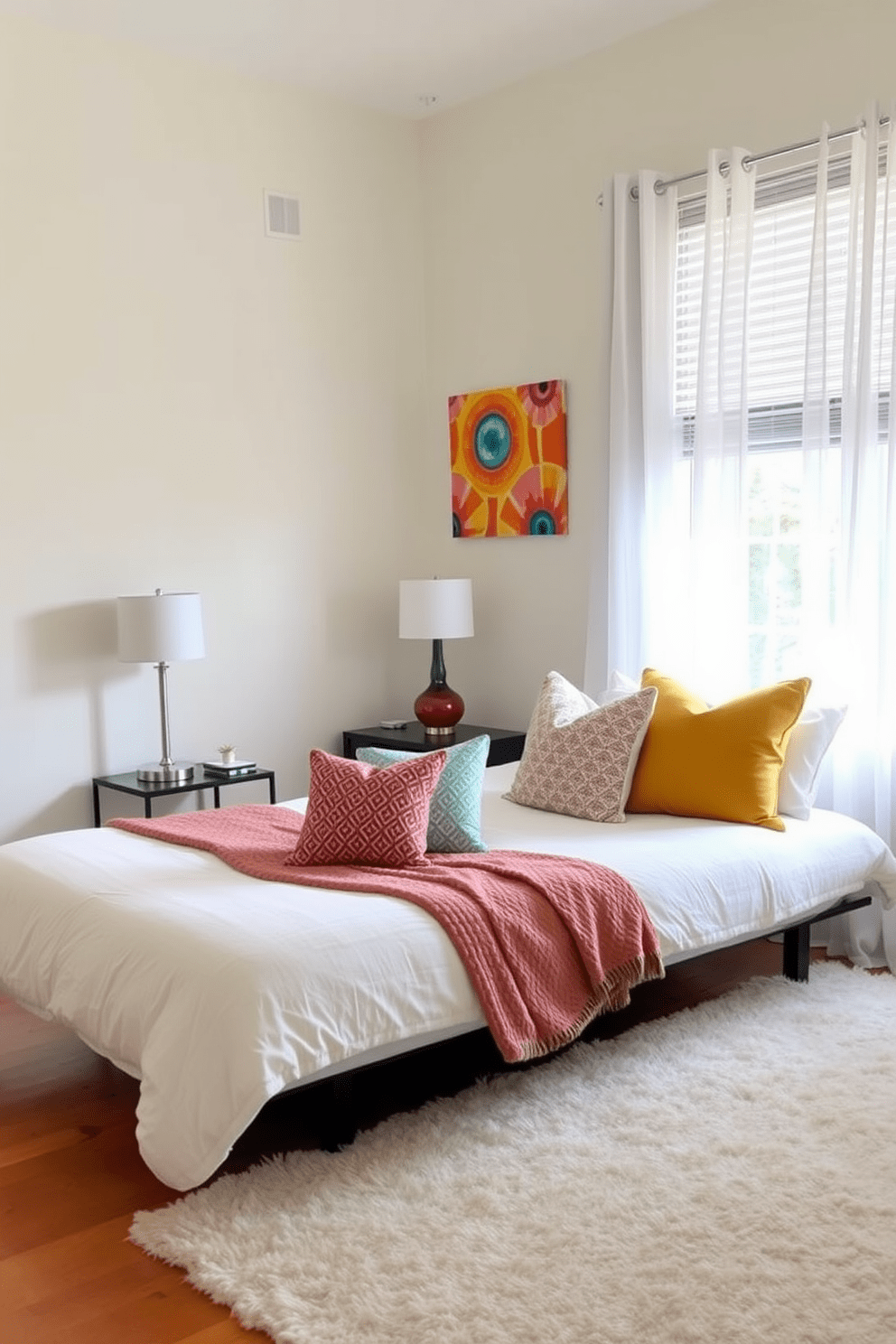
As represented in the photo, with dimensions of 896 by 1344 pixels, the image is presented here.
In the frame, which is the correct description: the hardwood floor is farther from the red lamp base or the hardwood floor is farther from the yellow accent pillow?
the red lamp base

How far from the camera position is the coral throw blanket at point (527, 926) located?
2936 mm

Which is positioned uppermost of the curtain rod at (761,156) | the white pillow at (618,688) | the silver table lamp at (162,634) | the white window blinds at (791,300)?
the curtain rod at (761,156)

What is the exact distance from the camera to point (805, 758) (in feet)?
12.9

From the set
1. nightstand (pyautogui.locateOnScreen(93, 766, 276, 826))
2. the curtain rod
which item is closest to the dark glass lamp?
nightstand (pyautogui.locateOnScreen(93, 766, 276, 826))

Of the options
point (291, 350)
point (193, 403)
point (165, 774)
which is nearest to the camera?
point (165, 774)

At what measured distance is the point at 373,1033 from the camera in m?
2.73

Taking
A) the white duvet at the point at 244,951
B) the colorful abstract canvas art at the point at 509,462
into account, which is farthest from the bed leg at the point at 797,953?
the colorful abstract canvas art at the point at 509,462

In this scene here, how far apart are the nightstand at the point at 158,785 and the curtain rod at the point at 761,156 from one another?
249 cm

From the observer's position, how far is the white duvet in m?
2.56

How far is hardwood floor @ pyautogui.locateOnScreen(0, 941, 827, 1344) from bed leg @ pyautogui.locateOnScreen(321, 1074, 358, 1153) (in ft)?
0.07

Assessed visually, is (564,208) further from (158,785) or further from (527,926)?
(527,926)

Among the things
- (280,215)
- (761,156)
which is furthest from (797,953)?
(280,215)

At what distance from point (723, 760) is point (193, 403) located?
249 cm

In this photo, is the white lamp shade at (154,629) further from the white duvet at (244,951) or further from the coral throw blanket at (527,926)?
the coral throw blanket at (527,926)
